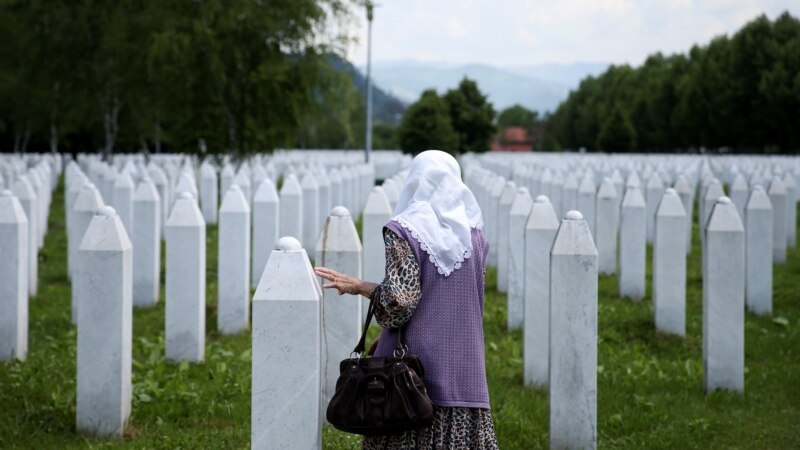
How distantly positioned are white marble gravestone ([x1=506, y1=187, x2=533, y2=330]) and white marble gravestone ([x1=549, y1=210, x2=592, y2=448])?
3039mm

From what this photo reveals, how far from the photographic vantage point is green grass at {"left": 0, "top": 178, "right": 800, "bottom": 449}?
6.45 meters

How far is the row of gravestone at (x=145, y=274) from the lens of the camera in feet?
20.3

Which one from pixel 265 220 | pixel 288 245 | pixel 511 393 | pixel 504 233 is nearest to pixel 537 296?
pixel 511 393

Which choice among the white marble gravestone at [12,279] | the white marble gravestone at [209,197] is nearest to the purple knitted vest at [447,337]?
the white marble gravestone at [12,279]

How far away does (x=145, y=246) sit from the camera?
419 inches

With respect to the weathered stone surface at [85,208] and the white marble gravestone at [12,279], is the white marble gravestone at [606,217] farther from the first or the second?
the white marble gravestone at [12,279]

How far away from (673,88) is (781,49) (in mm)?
18646

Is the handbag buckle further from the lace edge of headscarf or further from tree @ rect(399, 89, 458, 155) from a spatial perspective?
tree @ rect(399, 89, 458, 155)

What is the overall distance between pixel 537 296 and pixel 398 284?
3.39 m

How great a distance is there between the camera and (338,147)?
11969 centimetres

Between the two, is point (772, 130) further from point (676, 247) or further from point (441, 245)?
point (441, 245)

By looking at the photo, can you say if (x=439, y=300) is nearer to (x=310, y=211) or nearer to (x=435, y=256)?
(x=435, y=256)

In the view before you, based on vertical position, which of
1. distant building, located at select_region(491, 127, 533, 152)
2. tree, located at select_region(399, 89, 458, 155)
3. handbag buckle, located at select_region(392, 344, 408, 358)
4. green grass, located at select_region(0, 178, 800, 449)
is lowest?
green grass, located at select_region(0, 178, 800, 449)

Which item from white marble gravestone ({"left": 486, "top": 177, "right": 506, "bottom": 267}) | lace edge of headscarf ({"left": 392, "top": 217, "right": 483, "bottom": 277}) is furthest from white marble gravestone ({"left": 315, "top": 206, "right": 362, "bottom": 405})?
white marble gravestone ({"left": 486, "top": 177, "right": 506, "bottom": 267})
